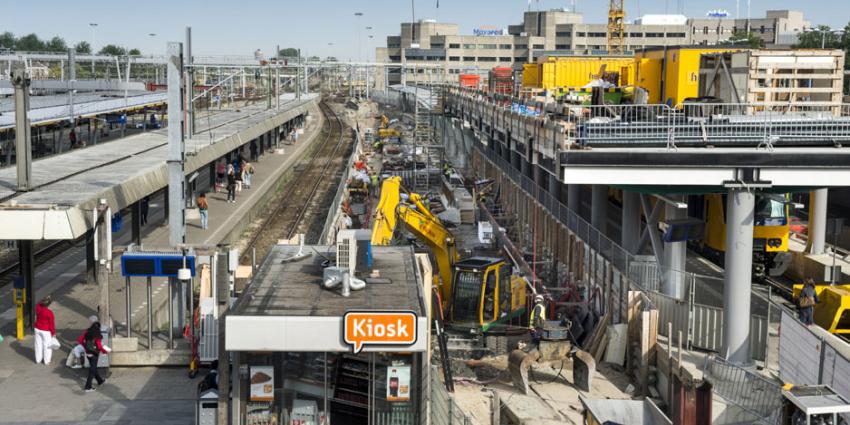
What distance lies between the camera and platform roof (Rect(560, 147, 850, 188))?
64.7 ft

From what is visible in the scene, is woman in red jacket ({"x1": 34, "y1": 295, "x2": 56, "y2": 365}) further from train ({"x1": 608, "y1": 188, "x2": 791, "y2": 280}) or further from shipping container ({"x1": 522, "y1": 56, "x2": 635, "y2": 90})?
shipping container ({"x1": 522, "y1": 56, "x2": 635, "y2": 90})

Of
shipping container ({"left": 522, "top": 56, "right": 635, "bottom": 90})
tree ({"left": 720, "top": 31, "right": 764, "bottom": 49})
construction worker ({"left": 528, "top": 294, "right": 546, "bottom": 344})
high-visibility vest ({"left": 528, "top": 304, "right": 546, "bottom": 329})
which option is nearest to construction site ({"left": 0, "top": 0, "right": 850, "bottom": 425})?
construction worker ({"left": 528, "top": 294, "right": 546, "bottom": 344})

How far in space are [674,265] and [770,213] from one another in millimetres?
5015

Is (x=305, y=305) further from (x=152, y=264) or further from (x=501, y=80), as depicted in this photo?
(x=501, y=80)

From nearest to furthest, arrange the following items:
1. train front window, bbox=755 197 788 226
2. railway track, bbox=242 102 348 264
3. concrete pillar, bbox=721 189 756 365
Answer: concrete pillar, bbox=721 189 756 365 → train front window, bbox=755 197 788 226 → railway track, bbox=242 102 348 264

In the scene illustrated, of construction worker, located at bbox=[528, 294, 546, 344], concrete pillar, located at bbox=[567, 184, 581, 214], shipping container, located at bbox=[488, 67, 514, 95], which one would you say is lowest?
construction worker, located at bbox=[528, 294, 546, 344]

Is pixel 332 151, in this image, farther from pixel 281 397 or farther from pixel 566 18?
pixel 566 18

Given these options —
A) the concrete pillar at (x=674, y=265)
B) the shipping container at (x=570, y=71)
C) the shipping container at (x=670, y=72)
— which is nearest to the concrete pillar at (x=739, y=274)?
the concrete pillar at (x=674, y=265)

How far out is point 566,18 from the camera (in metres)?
188

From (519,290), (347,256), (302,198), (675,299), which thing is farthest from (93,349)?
(302,198)

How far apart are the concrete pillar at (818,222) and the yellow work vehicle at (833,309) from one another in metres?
5.99

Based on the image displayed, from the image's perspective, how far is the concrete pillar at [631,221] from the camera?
1037 inches

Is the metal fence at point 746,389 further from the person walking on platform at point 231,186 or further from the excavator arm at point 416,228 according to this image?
the person walking on platform at point 231,186

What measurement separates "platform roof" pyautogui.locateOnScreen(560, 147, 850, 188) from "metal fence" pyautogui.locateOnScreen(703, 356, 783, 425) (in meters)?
3.43
